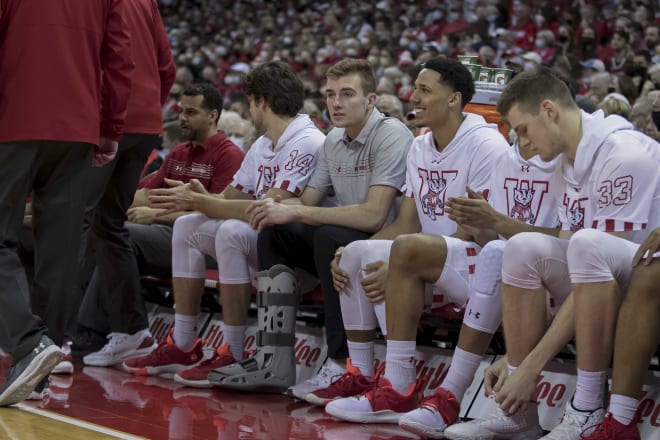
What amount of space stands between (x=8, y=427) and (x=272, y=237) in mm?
1798

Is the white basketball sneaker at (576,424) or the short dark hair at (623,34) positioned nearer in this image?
A: the white basketball sneaker at (576,424)

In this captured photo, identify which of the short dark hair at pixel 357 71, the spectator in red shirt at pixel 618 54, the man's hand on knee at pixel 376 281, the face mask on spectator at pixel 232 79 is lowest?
the man's hand on knee at pixel 376 281

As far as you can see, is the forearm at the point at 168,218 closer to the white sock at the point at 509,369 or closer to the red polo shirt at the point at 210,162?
the red polo shirt at the point at 210,162

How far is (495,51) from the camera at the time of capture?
15062mm

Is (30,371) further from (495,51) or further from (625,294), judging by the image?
(495,51)

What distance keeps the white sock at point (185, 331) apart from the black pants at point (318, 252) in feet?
2.71

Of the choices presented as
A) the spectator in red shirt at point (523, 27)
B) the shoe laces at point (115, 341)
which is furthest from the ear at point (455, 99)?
the spectator in red shirt at point (523, 27)

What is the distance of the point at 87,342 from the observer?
250 inches

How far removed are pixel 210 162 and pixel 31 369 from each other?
2.63 m

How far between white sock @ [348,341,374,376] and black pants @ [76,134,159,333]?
149cm

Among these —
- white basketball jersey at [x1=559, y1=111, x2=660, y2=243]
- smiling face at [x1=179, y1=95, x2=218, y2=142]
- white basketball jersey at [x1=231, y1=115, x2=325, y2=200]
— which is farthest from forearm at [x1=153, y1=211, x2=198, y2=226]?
white basketball jersey at [x1=559, y1=111, x2=660, y2=243]

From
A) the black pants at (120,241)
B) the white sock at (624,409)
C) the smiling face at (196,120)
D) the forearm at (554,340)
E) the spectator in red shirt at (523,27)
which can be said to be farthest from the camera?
the spectator in red shirt at (523,27)

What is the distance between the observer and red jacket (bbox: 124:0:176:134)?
525 centimetres

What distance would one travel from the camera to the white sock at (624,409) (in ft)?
11.5
